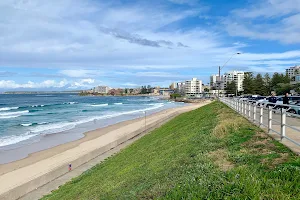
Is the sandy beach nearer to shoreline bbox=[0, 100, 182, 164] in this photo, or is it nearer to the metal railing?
shoreline bbox=[0, 100, 182, 164]

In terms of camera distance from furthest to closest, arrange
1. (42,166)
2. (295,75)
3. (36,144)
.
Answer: (295,75) < (36,144) < (42,166)

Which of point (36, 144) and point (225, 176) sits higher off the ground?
point (225, 176)

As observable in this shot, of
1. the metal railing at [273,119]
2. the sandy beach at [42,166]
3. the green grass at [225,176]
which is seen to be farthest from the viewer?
the sandy beach at [42,166]

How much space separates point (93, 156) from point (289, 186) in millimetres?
16215

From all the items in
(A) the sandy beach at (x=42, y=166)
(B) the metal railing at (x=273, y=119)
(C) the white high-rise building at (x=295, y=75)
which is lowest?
(A) the sandy beach at (x=42, y=166)

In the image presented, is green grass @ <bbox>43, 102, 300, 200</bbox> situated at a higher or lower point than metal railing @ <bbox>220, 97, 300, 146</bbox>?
lower

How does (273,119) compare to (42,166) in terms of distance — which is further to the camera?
(42,166)

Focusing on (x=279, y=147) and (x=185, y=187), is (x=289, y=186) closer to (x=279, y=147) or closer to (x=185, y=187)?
(x=185, y=187)

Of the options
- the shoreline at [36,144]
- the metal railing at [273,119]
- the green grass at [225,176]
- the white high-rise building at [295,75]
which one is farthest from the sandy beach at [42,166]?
the white high-rise building at [295,75]

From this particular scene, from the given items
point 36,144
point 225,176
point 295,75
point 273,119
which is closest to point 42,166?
point 36,144

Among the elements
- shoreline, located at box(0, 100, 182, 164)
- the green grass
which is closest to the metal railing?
the green grass

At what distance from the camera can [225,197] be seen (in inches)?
184

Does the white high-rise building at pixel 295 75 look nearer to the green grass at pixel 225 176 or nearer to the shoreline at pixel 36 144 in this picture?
the shoreline at pixel 36 144

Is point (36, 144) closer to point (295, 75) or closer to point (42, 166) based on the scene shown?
point (42, 166)
